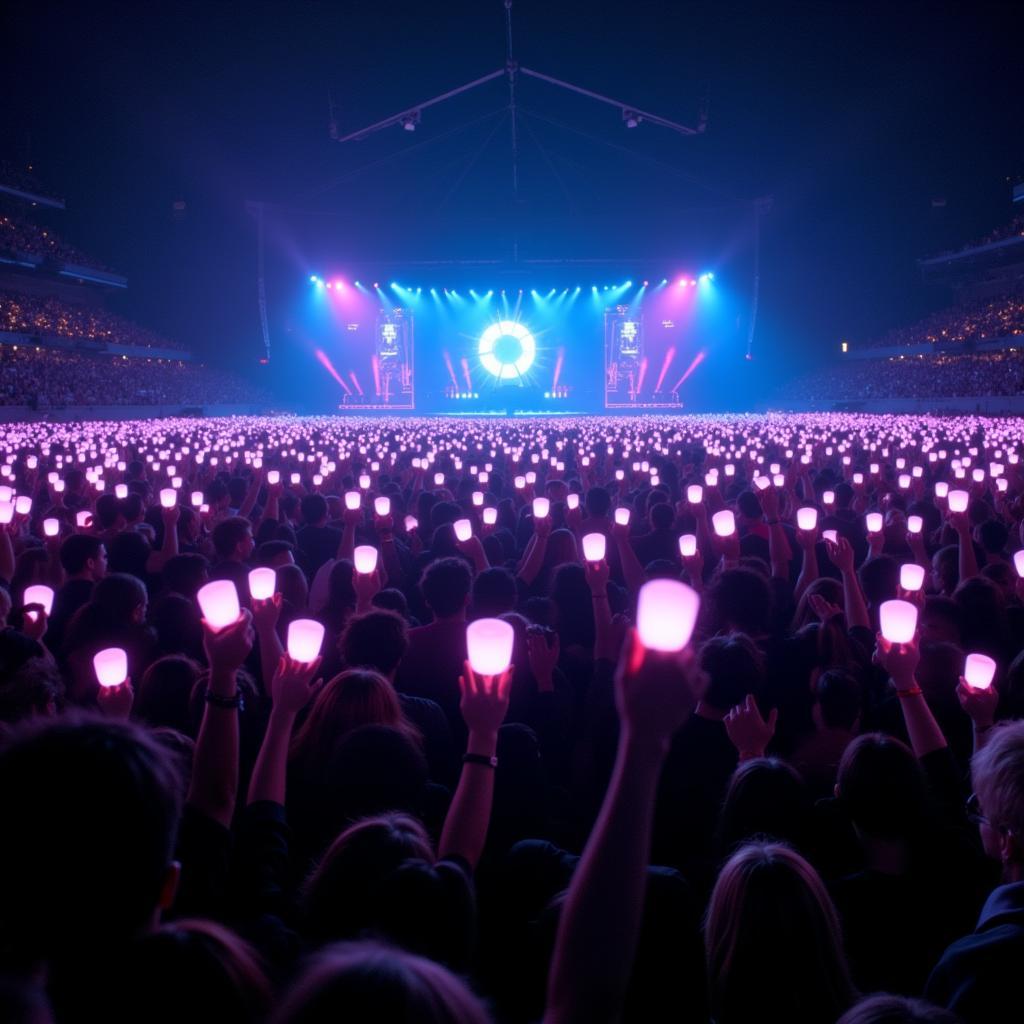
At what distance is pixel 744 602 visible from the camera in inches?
211

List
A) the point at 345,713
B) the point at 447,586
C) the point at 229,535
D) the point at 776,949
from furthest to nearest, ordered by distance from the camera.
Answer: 1. the point at 229,535
2. the point at 447,586
3. the point at 345,713
4. the point at 776,949

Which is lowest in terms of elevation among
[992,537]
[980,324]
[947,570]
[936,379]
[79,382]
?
[947,570]

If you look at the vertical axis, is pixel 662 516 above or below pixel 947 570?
above

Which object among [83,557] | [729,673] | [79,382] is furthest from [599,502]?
[79,382]

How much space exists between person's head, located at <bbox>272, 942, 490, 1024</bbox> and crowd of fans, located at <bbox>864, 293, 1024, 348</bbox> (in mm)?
47434

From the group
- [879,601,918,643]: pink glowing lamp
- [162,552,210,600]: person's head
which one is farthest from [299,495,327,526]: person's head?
[879,601,918,643]: pink glowing lamp

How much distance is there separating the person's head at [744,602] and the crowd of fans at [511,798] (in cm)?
2

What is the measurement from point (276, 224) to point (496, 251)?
35.7 ft

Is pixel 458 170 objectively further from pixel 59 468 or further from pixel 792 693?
pixel 792 693

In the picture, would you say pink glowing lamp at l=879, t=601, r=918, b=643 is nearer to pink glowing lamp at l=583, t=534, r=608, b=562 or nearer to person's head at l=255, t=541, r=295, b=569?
pink glowing lamp at l=583, t=534, r=608, b=562

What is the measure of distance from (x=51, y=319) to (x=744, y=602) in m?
48.6

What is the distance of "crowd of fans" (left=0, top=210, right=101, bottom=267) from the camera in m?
42.5

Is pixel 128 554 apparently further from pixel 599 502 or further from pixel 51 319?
pixel 51 319

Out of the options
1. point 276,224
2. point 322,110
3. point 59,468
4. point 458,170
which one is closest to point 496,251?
point 458,170
